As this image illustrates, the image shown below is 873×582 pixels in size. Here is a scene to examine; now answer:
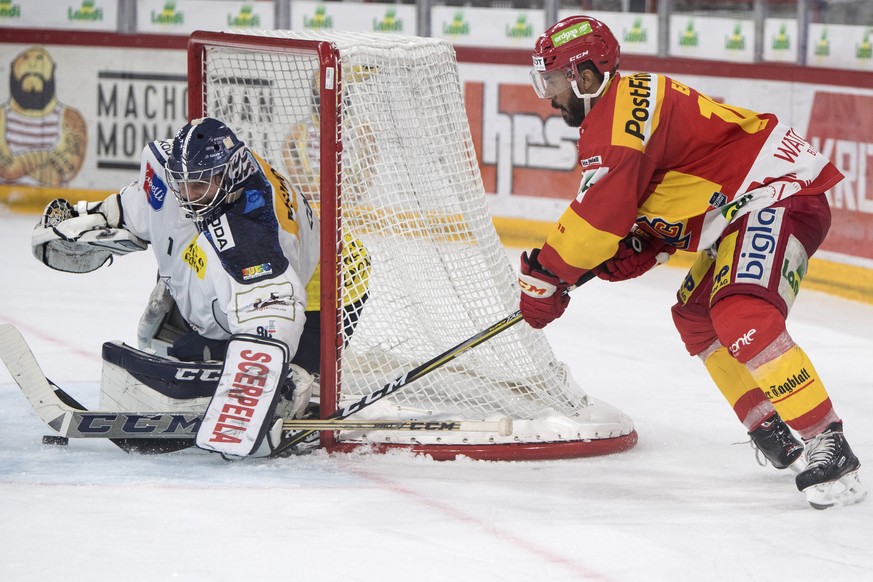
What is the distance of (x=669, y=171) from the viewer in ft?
9.48

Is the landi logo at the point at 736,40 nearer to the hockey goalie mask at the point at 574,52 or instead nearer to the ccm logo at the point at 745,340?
the hockey goalie mask at the point at 574,52

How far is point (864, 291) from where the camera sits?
5.42m

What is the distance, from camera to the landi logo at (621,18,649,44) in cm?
648

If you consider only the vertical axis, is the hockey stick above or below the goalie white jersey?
below

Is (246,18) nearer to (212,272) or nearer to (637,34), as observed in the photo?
(637,34)

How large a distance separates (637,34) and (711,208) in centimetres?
379

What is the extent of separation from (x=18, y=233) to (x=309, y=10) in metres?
1.96

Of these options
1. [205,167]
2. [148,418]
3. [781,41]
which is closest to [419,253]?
[205,167]

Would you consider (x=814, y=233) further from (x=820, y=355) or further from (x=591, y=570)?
(x=820, y=355)

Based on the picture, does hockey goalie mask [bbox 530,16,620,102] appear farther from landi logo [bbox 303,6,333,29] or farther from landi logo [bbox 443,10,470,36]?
landi logo [bbox 303,6,333,29]

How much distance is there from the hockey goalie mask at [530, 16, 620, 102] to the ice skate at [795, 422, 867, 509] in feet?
2.91

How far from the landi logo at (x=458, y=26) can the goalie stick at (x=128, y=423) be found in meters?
3.95

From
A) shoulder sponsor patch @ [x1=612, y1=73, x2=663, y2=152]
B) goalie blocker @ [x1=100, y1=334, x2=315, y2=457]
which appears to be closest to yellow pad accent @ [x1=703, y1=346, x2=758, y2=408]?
shoulder sponsor patch @ [x1=612, y1=73, x2=663, y2=152]

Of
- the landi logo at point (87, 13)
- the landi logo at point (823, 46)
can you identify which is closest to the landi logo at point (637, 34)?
the landi logo at point (823, 46)
